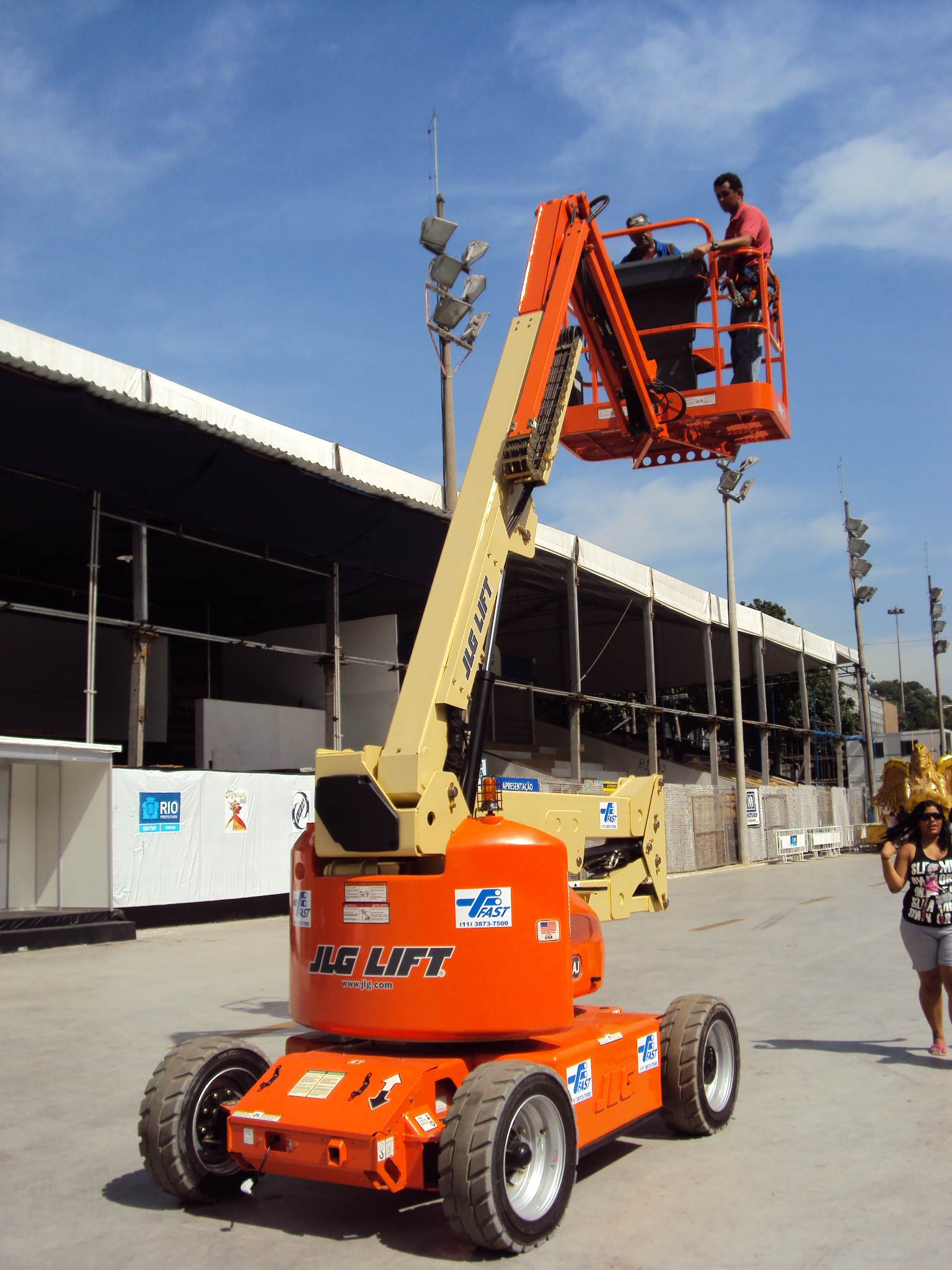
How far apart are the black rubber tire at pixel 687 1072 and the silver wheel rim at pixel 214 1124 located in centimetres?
232

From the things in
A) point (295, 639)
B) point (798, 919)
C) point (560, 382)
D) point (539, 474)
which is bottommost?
point (798, 919)

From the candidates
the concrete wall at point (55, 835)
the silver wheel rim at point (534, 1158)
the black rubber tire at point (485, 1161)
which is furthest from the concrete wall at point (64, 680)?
the black rubber tire at point (485, 1161)

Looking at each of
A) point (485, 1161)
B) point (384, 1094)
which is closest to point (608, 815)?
point (384, 1094)

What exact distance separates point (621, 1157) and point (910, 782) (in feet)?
81.2

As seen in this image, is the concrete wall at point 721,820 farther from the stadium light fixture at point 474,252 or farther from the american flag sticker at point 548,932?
the american flag sticker at point 548,932

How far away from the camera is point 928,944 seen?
24.4 ft

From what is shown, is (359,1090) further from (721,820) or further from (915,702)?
(915,702)

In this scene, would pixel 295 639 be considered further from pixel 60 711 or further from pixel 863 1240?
pixel 863 1240

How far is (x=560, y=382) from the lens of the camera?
6246 millimetres

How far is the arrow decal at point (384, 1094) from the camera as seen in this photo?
4.41m

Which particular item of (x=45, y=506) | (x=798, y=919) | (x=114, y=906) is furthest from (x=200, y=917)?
(x=798, y=919)

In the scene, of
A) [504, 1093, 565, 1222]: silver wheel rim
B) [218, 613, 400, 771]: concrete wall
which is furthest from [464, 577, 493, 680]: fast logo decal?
[218, 613, 400, 771]: concrete wall

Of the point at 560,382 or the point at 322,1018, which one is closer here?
the point at 322,1018

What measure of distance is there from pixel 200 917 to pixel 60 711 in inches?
522
